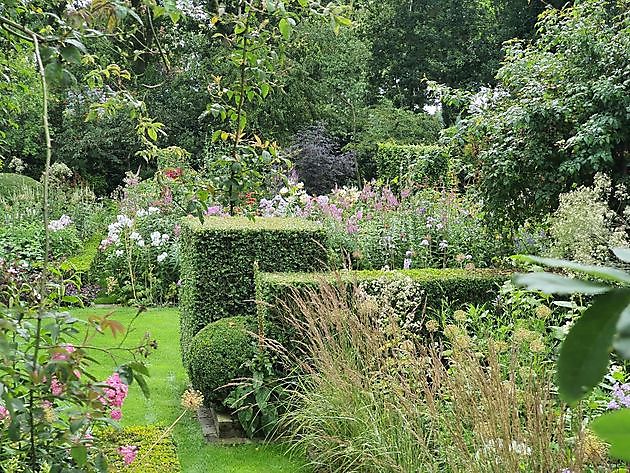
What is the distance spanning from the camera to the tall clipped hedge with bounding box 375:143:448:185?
9328 mm

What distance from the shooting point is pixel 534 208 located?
5715 millimetres

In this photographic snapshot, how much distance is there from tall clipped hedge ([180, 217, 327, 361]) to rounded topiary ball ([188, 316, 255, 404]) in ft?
1.34

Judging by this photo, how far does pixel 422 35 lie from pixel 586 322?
2169 cm

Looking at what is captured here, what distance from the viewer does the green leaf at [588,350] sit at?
29 centimetres

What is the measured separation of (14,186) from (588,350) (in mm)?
13410

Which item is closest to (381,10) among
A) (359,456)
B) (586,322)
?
(359,456)

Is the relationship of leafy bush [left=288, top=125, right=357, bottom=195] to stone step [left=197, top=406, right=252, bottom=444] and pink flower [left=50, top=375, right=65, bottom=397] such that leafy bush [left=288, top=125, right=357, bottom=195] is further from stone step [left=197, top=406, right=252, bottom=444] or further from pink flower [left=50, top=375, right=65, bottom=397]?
pink flower [left=50, top=375, right=65, bottom=397]

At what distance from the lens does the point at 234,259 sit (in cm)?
502

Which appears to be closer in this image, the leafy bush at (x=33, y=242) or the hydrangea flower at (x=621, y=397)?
the hydrangea flower at (x=621, y=397)

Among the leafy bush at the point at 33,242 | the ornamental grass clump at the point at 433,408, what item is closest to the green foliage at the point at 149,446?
the ornamental grass clump at the point at 433,408

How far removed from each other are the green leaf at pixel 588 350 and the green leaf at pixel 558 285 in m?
0.02

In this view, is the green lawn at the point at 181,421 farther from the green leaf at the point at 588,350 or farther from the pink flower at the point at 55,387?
the green leaf at the point at 588,350

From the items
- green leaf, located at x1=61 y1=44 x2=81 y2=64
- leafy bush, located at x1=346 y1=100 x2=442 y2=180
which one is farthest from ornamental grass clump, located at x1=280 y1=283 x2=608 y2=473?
leafy bush, located at x1=346 y1=100 x2=442 y2=180

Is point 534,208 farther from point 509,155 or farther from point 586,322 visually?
point 586,322
